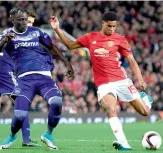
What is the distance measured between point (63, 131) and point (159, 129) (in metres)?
2.39

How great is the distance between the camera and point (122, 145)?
11648mm

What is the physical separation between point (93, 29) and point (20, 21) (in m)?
17.1

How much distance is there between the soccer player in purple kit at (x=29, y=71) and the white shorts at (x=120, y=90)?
81cm

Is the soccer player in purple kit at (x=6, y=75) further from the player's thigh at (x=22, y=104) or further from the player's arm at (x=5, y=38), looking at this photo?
the player's thigh at (x=22, y=104)

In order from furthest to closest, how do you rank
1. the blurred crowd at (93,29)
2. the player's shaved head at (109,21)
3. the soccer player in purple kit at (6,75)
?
the blurred crowd at (93,29)
the soccer player in purple kit at (6,75)
the player's shaved head at (109,21)

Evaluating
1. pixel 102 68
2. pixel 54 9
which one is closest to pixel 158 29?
pixel 54 9

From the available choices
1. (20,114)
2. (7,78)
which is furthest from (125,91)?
(7,78)

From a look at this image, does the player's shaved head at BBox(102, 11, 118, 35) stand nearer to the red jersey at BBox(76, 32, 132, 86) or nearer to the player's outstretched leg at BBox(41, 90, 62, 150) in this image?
the red jersey at BBox(76, 32, 132, 86)

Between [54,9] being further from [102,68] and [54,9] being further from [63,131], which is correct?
[102,68]

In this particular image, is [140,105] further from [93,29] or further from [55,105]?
[93,29]

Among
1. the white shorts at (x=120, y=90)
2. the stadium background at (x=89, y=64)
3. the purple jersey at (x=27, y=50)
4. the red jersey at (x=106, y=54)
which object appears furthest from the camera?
the stadium background at (x=89, y=64)

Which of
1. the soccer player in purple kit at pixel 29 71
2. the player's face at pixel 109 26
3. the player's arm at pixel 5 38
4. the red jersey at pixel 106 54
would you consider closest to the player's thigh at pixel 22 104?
the soccer player in purple kit at pixel 29 71

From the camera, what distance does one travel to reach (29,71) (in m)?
11.9

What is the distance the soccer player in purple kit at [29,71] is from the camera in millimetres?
11656
